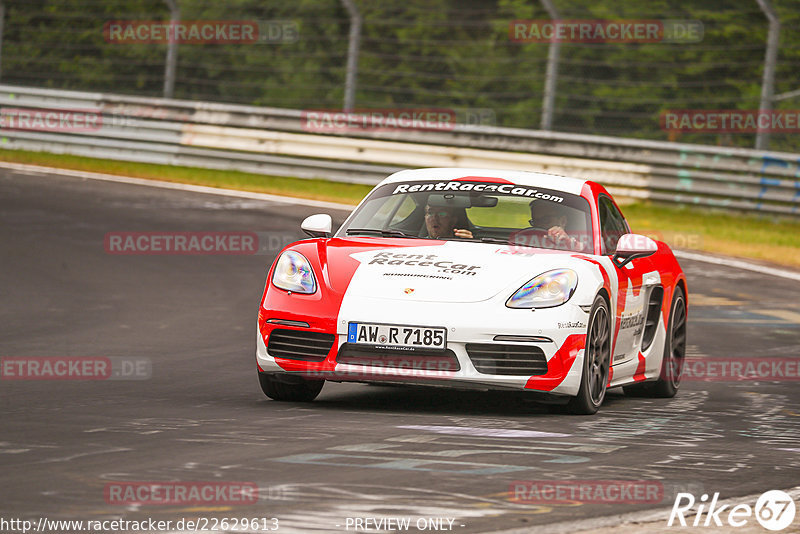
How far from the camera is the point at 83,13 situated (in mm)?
25156

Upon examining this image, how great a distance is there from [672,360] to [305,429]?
11.3ft

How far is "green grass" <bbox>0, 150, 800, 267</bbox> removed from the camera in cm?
1761

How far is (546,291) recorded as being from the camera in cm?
740

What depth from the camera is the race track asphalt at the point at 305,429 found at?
16.4 feet

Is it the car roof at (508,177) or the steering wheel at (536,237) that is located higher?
the car roof at (508,177)

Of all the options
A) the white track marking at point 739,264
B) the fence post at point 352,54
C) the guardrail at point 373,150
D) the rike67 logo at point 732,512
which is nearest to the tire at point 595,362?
the rike67 logo at point 732,512

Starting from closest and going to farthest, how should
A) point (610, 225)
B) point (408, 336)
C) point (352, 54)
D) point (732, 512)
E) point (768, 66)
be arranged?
point (732, 512), point (408, 336), point (610, 225), point (768, 66), point (352, 54)

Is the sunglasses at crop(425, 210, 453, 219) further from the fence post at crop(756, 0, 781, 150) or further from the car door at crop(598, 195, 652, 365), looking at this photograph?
the fence post at crop(756, 0, 781, 150)

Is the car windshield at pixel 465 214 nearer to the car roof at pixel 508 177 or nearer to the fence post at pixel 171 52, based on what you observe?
the car roof at pixel 508 177

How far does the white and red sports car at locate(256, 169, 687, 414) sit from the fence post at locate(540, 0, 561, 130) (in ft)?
38.9

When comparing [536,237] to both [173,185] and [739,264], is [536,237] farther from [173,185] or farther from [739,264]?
[173,185]

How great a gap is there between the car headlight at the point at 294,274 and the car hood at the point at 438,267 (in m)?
0.13

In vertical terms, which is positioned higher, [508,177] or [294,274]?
[508,177]

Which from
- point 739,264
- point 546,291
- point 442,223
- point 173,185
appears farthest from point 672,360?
point 173,185
